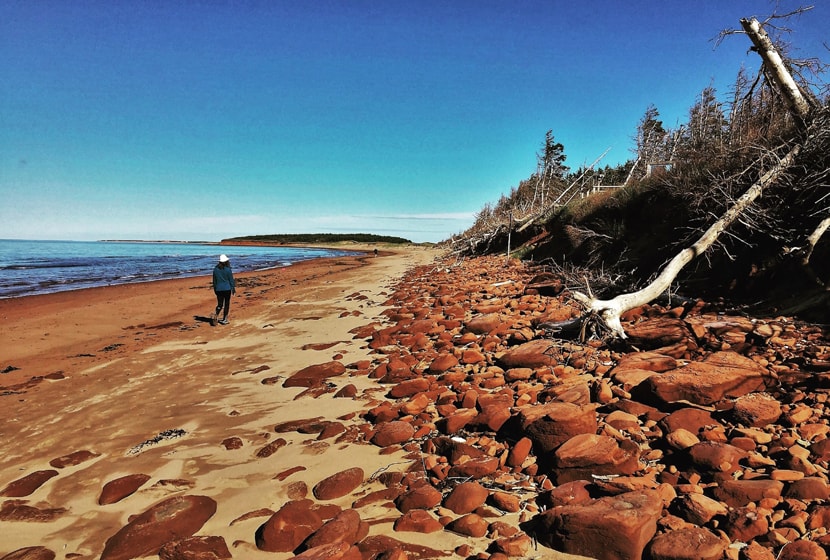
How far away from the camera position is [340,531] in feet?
7.85

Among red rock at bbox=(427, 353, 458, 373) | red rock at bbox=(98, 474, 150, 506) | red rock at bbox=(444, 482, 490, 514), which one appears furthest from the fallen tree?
red rock at bbox=(98, 474, 150, 506)

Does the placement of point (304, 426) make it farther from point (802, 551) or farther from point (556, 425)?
point (802, 551)

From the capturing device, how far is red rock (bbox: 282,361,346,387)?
5398 millimetres

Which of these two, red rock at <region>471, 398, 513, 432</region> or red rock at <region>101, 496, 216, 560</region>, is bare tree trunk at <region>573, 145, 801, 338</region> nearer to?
red rock at <region>471, 398, 513, 432</region>

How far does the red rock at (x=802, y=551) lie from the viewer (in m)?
1.80

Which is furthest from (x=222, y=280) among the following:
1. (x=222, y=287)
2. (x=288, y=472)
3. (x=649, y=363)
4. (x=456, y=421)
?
(x=649, y=363)

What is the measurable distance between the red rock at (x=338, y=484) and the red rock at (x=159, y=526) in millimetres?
777

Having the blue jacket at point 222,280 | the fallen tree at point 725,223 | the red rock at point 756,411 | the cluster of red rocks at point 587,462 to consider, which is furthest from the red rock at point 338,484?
the blue jacket at point 222,280

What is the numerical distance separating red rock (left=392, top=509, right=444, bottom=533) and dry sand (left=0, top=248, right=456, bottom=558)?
5 cm

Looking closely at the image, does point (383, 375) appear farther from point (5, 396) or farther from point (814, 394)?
point (5, 396)

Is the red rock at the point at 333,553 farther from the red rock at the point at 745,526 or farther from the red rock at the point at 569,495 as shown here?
the red rock at the point at 745,526

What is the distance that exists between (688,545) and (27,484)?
494 centimetres

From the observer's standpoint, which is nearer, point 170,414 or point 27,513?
point 27,513

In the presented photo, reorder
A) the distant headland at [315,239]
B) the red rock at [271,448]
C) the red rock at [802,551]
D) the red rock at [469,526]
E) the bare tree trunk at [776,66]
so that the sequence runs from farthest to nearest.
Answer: the distant headland at [315,239] < the bare tree trunk at [776,66] < the red rock at [271,448] < the red rock at [469,526] < the red rock at [802,551]
